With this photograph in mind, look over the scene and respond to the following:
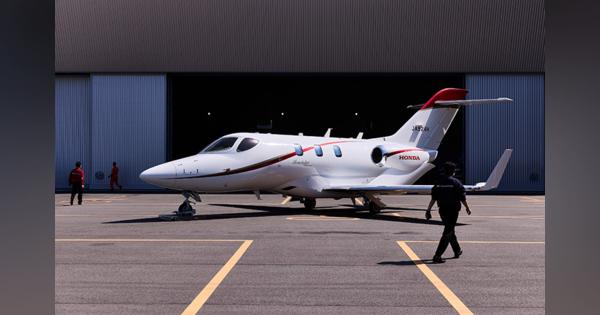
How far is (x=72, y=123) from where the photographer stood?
142 feet

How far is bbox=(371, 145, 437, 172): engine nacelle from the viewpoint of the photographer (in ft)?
81.8

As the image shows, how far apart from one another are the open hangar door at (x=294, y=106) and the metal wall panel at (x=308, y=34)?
2.96 meters

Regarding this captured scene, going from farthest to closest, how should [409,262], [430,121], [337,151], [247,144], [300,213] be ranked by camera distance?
[430,121], [337,151], [300,213], [247,144], [409,262]

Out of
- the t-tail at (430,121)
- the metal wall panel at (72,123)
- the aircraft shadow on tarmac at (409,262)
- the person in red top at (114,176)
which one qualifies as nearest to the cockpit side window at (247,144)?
the t-tail at (430,121)

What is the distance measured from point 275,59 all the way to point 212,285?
3155cm

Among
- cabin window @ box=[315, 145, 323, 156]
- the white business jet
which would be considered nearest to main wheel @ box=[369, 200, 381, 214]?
the white business jet

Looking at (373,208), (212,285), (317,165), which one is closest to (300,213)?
(317,165)

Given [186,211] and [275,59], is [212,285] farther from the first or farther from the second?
[275,59]

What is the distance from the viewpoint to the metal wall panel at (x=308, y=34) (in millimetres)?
38031

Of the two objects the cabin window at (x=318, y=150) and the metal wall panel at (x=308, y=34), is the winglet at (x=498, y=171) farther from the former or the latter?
the metal wall panel at (x=308, y=34)

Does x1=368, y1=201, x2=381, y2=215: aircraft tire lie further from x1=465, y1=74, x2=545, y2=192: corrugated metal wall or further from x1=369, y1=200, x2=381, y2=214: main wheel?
x1=465, y1=74, x2=545, y2=192: corrugated metal wall
